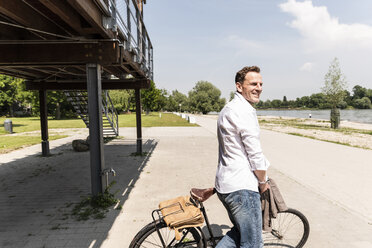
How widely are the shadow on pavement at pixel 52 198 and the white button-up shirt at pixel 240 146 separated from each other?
249cm

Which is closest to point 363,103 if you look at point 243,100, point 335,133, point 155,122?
point 335,133

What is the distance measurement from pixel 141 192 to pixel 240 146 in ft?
13.3

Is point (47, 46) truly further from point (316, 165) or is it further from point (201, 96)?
point (201, 96)

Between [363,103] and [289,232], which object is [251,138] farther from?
[363,103]

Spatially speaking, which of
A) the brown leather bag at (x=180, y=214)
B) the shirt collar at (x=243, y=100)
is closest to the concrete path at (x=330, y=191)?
the brown leather bag at (x=180, y=214)

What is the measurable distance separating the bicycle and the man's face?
3.35 feet

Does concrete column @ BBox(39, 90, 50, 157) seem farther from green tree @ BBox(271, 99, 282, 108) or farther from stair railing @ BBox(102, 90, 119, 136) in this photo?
green tree @ BBox(271, 99, 282, 108)

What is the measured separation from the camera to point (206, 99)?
72.7 m

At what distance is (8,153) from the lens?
1027 cm

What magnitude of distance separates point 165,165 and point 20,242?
16.5 ft

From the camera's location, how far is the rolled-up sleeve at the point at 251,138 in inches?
76.2

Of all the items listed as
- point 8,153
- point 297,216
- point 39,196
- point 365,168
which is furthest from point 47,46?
point 365,168

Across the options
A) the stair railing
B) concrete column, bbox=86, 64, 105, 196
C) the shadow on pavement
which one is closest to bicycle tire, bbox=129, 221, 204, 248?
the shadow on pavement

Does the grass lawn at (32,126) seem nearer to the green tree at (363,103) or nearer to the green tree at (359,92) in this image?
the green tree at (363,103)
